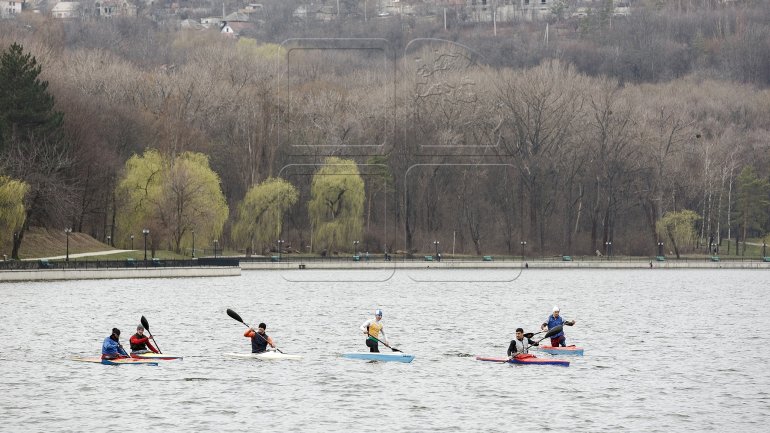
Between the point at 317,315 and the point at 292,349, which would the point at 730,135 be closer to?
the point at 317,315

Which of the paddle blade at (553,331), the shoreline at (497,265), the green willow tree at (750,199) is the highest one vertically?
the green willow tree at (750,199)

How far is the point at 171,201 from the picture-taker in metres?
108

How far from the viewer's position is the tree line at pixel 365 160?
4067 inches

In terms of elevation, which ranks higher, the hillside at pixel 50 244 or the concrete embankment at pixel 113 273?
the hillside at pixel 50 244

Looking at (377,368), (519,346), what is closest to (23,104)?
(377,368)

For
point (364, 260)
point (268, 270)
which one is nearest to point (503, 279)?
point (364, 260)

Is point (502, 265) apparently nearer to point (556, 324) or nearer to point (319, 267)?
point (319, 267)

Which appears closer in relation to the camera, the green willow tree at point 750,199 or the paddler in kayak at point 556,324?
the paddler in kayak at point 556,324

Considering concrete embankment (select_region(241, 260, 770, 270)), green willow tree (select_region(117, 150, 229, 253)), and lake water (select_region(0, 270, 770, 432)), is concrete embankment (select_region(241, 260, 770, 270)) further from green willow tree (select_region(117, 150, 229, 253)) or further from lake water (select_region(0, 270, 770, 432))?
lake water (select_region(0, 270, 770, 432))

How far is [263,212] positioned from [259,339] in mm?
62752

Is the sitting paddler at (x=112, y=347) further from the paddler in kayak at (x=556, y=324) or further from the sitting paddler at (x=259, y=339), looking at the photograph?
the paddler in kayak at (x=556, y=324)

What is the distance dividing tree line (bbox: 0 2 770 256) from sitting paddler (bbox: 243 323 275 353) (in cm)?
3623

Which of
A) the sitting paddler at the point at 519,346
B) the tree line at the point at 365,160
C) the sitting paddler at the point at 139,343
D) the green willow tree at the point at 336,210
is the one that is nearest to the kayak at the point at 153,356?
the sitting paddler at the point at 139,343

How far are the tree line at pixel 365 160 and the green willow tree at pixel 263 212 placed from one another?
0.44 feet
